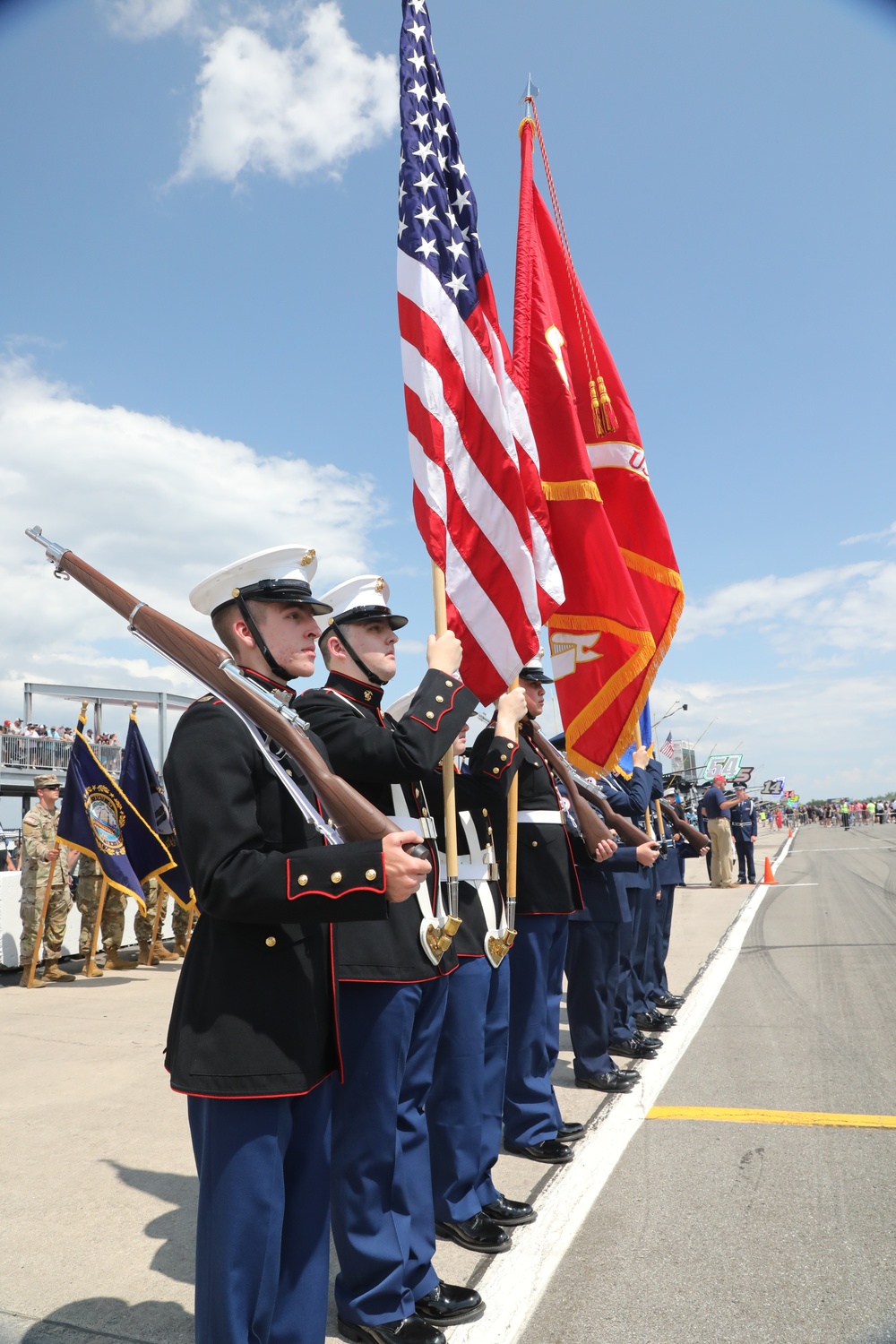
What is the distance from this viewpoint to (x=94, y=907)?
364 inches

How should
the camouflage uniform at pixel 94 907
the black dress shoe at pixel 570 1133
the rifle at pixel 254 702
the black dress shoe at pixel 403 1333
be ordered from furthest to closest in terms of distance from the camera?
the camouflage uniform at pixel 94 907, the black dress shoe at pixel 570 1133, the black dress shoe at pixel 403 1333, the rifle at pixel 254 702

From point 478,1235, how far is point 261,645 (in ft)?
7.09

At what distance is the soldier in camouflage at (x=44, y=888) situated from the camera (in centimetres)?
825

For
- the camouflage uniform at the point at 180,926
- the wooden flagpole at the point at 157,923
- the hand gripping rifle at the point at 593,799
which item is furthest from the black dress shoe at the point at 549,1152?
the camouflage uniform at the point at 180,926

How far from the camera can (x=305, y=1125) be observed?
209 centimetres

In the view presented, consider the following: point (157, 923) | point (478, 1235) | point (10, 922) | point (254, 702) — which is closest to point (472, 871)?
point (478, 1235)

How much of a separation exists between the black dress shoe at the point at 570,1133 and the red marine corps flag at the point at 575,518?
1.63 metres

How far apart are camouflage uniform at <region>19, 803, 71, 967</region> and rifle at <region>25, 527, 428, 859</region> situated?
7006 millimetres

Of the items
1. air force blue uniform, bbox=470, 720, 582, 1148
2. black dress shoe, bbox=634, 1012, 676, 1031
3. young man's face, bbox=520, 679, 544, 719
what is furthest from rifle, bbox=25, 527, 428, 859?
black dress shoe, bbox=634, 1012, 676, 1031

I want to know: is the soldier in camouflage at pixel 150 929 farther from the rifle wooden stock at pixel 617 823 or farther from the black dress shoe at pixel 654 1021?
the rifle wooden stock at pixel 617 823

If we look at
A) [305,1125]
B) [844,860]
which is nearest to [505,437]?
[305,1125]

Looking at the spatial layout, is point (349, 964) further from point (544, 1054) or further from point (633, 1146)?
point (633, 1146)

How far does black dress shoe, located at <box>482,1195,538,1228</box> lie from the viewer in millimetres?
3277

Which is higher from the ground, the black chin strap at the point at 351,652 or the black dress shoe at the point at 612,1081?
the black chin strap at the point at 351,652
